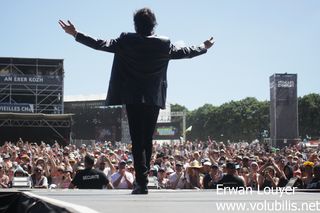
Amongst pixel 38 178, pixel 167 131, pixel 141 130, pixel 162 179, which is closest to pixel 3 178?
pixel 38 178

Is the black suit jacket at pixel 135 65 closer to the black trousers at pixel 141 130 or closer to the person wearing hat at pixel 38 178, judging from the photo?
the black trousers at pixel 141 130

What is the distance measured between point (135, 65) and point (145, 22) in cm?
40

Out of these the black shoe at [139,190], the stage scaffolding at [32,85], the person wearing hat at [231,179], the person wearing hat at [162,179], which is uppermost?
the stage scaffolding at [32,85]

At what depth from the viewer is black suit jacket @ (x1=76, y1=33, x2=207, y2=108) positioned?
4051 mm

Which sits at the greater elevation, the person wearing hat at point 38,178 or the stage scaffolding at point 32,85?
the stage scaffolding at point 32,85

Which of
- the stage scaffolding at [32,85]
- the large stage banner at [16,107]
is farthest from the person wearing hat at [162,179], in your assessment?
the large stage banner at [16,107]

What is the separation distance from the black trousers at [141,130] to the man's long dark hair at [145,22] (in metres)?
0.66

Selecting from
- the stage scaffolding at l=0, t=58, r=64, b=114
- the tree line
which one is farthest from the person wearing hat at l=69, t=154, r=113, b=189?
the tree line

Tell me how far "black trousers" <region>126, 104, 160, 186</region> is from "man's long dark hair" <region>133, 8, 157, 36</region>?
25.9 inches

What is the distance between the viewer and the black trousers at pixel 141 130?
162 inches

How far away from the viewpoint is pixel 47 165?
40.2 feet

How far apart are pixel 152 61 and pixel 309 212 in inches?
84.6

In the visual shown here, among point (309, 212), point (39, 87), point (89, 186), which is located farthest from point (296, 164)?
point (39, 87)

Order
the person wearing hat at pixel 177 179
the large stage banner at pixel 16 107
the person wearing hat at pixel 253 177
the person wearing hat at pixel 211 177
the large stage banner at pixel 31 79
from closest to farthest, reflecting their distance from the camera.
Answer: the person wearing hat at pixel 211 177 → the person wearing hat at pixel 253 177 → the person wearing hat at pixel 177 179 → the large stage banner at pixel 16 107 → the large stage banner at pixel 31 79
